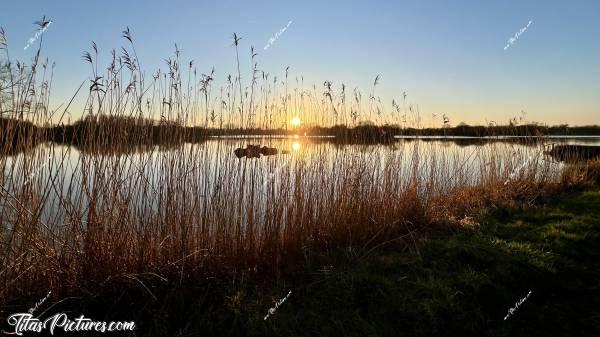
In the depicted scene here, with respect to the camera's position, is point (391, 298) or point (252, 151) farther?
point (252, 151)

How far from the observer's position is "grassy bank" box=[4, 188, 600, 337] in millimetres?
2088

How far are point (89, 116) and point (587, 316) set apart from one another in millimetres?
3161

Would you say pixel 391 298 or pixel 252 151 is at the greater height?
pixel 252 151

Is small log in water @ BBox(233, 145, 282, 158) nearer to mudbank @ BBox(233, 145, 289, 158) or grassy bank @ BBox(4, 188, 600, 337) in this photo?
mudbank @ BBox(233, 145, 289, 158)

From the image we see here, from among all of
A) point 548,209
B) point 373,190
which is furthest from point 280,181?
point 548,209

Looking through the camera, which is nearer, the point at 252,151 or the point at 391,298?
the point at 391,298

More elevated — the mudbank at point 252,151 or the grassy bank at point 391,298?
the mudbank at point 252,151

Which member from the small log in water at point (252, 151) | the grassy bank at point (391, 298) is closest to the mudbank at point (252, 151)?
the small log in water at point (252, 151)

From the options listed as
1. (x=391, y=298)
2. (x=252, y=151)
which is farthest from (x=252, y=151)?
(x=391, y=298)

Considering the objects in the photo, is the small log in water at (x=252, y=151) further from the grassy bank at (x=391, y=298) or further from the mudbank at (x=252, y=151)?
the grassy bank at (x=391, y=298)

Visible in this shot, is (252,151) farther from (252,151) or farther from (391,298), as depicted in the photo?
(391,298)

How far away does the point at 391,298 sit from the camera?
2342mm

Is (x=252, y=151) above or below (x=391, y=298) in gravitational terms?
above

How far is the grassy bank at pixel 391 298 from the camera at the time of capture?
6.85ft
